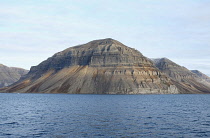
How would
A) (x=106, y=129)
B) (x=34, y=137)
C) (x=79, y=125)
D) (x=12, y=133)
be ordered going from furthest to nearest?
1. (x=79, y=125)
2. (x=106, y=129)
3. (x=12, y=133)
4. (x=34, y=137)

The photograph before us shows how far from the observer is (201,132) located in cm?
4916

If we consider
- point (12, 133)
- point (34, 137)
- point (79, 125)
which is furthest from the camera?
point (79, 125)

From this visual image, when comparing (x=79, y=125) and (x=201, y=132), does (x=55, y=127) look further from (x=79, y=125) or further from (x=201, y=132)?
(x=201, y=132)

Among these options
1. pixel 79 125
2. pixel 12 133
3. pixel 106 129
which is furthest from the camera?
pixel 79 125

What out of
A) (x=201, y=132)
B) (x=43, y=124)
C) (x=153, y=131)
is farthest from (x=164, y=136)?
(x=43, y=124)

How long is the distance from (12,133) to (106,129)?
1713cm

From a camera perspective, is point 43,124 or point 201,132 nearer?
point 201,132

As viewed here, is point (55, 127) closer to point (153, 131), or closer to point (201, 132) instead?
point (153, 131)

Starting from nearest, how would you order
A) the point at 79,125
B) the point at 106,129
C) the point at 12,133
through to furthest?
the point at 12,133 → the point at 106,129 → the point at 79,125

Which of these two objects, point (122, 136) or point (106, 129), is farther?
point (106, 129)

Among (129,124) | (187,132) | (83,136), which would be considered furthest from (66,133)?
(187,132)

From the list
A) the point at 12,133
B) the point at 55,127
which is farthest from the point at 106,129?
the point at 12,133

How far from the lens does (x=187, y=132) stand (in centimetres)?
4894

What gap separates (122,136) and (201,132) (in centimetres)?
1553
